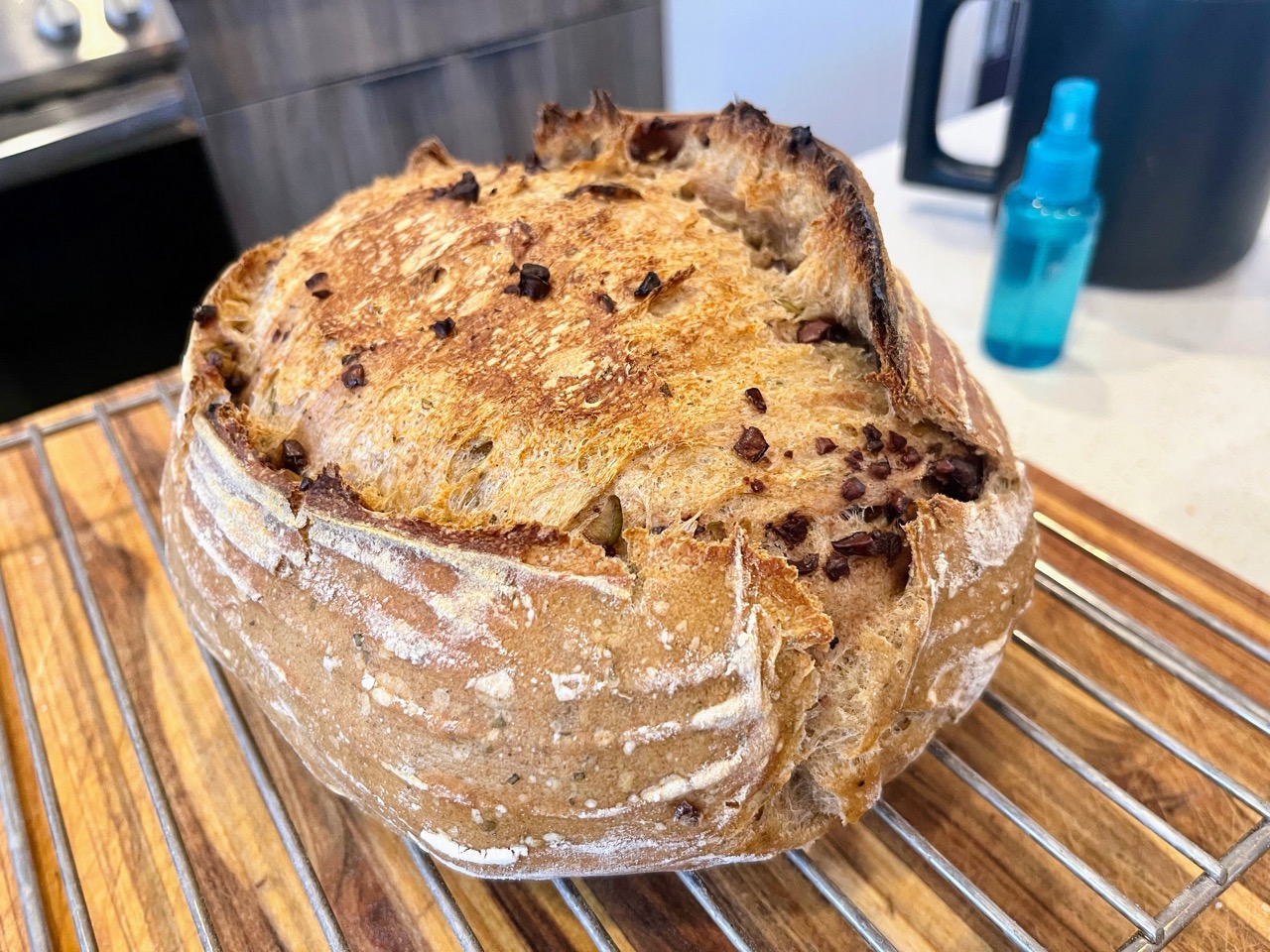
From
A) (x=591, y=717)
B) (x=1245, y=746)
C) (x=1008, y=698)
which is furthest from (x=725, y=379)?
(x=1245, y=746)

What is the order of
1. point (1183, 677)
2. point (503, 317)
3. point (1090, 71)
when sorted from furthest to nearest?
point (1090, 71)
point (1183, 677)
point (503, 317)

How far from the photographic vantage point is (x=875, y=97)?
3.31 metres

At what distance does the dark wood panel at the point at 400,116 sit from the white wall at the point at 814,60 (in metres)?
0.17

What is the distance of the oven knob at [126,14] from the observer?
5.83ft

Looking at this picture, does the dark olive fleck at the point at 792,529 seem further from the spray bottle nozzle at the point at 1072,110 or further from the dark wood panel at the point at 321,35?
the dark wood panel at the point at 321,35

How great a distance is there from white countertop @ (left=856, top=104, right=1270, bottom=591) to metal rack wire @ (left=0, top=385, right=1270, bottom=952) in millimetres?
208

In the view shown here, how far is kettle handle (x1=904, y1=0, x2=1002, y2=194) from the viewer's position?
150cm

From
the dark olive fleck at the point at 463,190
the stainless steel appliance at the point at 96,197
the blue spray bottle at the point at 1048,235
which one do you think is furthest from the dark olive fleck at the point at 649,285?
the stainless steel appliance at the point at 96,197

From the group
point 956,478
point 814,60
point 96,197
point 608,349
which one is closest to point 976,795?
point 956,478

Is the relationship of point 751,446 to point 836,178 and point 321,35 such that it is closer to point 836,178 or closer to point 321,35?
point 836,178

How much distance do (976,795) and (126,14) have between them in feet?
6.66

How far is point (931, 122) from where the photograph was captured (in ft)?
5.27

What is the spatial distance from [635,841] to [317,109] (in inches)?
82.1

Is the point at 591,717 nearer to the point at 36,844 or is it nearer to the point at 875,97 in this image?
the point at 36,844
